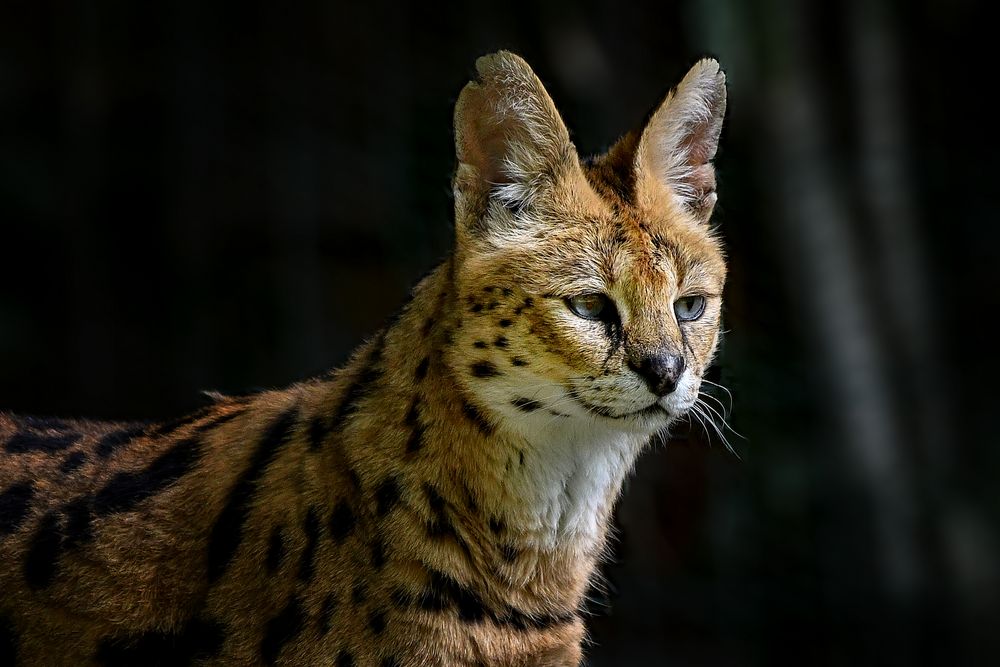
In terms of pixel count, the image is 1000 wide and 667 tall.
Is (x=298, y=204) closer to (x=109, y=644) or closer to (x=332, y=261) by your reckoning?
(x=332, y=261)

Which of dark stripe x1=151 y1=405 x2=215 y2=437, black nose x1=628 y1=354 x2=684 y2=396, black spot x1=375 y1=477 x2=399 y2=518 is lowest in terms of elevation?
black spot x1=375 y1=477 x2=399 y2=518

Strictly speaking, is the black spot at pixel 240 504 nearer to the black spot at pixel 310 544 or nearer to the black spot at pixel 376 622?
the black spot at pixel 310 544

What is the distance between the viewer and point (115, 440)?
188 inches

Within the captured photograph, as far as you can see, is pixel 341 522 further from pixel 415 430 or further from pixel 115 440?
pixel 115 440

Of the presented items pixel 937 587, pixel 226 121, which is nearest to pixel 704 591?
pixel 937 587

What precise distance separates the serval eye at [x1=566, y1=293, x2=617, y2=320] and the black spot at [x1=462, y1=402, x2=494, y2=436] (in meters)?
0.46

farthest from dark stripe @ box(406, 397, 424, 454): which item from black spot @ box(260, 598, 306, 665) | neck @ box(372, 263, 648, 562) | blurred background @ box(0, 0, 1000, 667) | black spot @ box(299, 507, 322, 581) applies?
blurred background @ box(0, 0, 1000, 667)

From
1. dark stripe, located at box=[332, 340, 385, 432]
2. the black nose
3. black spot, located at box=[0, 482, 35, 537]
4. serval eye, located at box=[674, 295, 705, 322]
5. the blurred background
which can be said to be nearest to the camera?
the black nose

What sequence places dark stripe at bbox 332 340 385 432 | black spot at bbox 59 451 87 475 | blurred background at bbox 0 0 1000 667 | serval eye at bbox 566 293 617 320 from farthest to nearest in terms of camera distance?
blurred background at bbox 0 0 1000 667 → black spot at bbox 59 451 87 475 → dark stripe at bbox 332 340 385 432 → serval eye at bbox 566 293 617 320

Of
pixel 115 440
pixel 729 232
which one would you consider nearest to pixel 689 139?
pixel 115 440

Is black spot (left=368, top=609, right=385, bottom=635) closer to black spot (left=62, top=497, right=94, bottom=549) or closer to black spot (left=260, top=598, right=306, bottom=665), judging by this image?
black spot (left=260, top=598, right=306, bottom=665)

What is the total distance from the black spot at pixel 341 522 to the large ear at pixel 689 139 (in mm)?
1463

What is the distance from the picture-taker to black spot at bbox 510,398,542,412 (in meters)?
4.05

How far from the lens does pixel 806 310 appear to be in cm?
1135
